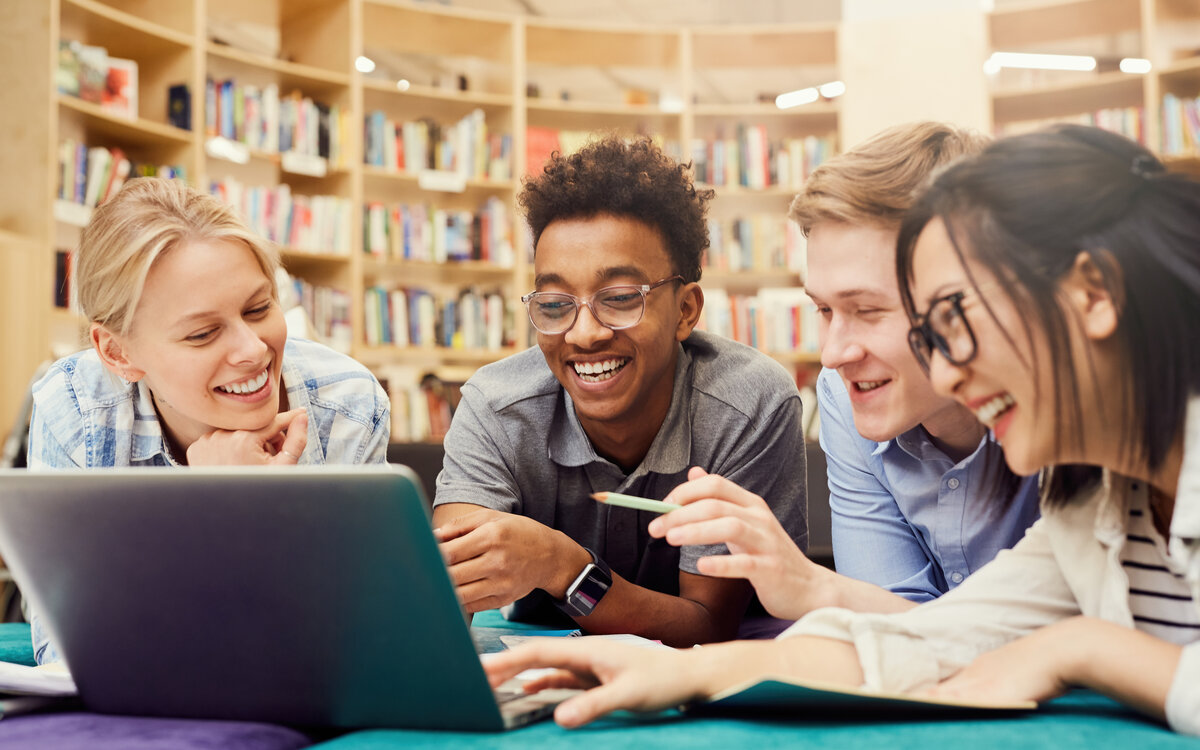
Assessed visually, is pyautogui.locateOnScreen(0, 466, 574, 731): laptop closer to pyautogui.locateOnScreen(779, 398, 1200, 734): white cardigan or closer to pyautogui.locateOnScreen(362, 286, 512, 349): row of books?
pyautogui.locateOnScreen(779, 398, 1200, 734): white cardigan

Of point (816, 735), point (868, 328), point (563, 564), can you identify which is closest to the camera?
point (816, 735)

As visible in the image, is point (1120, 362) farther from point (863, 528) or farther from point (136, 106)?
point (136, 106)

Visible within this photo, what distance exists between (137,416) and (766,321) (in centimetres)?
354

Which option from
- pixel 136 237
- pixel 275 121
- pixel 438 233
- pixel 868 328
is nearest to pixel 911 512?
pixel 868 328

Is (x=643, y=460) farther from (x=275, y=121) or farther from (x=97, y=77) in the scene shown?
(x=275, y=121)

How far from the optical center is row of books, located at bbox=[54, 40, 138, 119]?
375 centimetres

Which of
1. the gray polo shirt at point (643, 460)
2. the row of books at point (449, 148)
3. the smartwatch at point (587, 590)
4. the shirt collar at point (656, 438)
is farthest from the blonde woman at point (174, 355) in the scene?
the row of books at point (449, 148)

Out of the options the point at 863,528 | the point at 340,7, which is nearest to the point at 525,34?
the point at 340,7

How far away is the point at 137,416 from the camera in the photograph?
159 cm

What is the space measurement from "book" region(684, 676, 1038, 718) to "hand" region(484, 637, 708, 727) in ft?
0.12

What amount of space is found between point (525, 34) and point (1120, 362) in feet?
14.7

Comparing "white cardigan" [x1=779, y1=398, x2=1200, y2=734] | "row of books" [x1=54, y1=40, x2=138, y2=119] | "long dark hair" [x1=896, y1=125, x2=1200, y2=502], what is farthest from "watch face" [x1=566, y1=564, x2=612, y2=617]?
"row of books" [x1=54, y1=40, x2=138, y2=119]

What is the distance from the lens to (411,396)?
4648 mm

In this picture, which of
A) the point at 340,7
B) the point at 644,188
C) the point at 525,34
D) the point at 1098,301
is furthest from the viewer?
the point at 525,34
